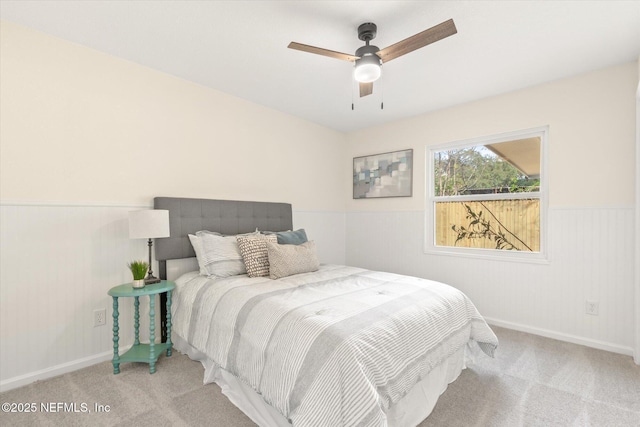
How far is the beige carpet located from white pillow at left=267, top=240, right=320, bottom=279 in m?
0.94

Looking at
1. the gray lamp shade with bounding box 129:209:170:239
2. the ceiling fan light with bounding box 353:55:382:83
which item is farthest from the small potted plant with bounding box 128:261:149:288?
the ceiling fan light with bounding box 353:55:382:83

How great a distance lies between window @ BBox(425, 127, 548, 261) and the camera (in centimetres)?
311

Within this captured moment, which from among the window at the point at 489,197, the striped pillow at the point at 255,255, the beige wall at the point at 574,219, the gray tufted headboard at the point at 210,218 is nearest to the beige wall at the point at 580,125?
the beige wall at the point at 574,219

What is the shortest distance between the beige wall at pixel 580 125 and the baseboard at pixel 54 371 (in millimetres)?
4085

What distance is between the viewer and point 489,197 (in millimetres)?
3414

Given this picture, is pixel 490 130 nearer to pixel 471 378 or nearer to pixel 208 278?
pixel 471 378

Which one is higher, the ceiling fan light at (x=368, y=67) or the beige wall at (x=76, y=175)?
the ceiling fan light at (x=368, y=67)

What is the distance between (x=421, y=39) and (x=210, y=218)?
2346mm

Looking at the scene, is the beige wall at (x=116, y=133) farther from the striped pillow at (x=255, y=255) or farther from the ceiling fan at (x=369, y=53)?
Answer: the ceiling fan at (x=369, y=53)

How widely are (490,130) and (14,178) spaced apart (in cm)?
419

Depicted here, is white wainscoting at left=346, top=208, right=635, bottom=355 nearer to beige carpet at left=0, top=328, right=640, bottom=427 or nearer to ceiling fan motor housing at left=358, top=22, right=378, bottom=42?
beige carpet at left=0, top=328, right=640, bottom=427

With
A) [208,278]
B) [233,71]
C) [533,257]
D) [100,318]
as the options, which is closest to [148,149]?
[233,71]

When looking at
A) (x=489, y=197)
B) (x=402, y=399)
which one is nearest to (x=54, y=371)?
(x=402, y=399)

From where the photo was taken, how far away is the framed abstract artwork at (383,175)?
3973 mm
